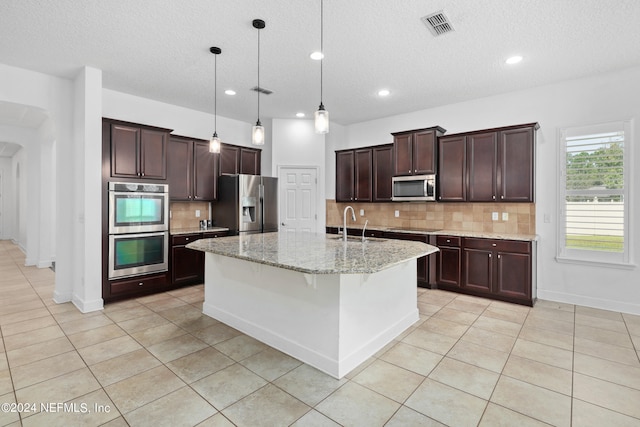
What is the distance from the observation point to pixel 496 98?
470 cm

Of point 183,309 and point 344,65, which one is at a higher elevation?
point 344,65

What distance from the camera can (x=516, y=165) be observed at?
4.29 m

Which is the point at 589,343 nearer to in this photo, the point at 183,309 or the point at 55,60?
the point at 183,309

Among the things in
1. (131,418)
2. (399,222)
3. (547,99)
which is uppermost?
(547,99)

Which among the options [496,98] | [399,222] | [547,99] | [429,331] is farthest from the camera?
[399,222]

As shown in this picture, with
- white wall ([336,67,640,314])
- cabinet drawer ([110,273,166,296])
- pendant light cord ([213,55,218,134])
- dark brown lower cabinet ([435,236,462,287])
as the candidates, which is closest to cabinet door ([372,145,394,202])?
white wall ([336,67,640,314])

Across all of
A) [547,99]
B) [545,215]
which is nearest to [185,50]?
[547,99]

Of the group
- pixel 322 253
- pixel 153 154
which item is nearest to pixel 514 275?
pixel 322 253

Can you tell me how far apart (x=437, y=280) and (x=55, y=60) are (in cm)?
554

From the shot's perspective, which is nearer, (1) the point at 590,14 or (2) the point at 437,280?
(1) the point at 590,14

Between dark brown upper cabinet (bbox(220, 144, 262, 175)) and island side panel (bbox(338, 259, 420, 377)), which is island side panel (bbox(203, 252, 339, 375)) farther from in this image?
dark brown upper cabinet (bbox(220, 144, 262, 175))

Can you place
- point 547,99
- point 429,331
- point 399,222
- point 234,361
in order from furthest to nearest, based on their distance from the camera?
point 399,222
point 547,99
point 429,331
point 234,361

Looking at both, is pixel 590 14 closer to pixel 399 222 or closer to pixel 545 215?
pixel 545 215

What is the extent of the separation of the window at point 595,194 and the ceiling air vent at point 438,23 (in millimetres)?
2426
